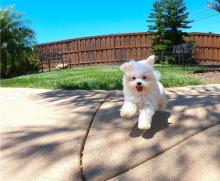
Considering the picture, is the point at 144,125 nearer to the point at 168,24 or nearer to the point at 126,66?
the point at 126,66

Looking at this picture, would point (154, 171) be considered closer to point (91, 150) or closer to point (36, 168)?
point (91, 150)

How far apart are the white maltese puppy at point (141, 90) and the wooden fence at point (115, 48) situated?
61.6 ft


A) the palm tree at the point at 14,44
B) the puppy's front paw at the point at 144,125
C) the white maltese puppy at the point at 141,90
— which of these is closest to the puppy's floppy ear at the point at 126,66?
the white maltese puppy at the point at 141,90

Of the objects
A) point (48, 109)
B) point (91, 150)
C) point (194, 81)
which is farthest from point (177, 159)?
point (194, 81)

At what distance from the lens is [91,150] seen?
391cm

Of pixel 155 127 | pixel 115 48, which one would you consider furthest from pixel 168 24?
pixel 155 127

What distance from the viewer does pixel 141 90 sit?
3.90 m

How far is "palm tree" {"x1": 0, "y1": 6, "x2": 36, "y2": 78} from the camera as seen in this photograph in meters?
18.6

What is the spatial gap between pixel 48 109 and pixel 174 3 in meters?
17.6

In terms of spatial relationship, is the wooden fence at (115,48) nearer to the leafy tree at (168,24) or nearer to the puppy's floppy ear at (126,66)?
the leafy tree at (168,24)

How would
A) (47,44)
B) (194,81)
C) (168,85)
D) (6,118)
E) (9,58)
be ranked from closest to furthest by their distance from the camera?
(6,118) < (168,85) < (194,81) < (9,58) < (47,44)

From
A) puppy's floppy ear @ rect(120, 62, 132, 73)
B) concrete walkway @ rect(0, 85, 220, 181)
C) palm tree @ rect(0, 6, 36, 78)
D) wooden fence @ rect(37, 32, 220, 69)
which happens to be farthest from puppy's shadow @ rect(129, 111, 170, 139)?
wooden fence @ rect(37, 32, 220, 69)

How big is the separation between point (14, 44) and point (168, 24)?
322 inches

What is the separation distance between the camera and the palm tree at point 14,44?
1859 centimetres
